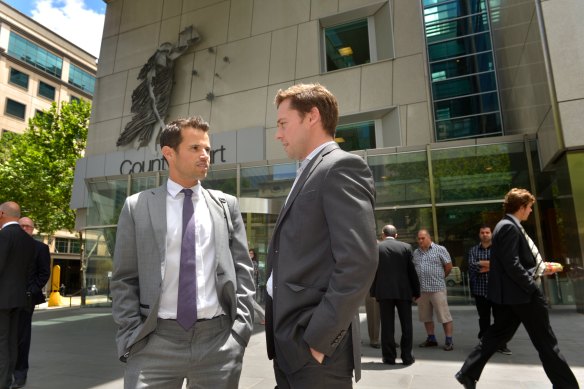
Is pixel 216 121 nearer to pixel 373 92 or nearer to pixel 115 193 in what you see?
pixel 115 193

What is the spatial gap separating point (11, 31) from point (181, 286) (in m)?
48.4

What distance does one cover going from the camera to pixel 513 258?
3781mm

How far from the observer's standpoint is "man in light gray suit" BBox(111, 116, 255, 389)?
6.73 feet

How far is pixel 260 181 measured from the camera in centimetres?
1407

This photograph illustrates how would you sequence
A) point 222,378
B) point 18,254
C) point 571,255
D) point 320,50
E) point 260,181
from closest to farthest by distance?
point 222,378
point 18,254
point 571,255
point 260,181
point 320,50

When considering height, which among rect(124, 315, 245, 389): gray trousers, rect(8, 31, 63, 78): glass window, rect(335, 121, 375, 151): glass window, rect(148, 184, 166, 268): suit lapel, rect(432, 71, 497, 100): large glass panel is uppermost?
rect(8, 31, 63, 78): glass window

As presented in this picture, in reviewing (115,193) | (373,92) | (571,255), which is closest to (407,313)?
(571,255)

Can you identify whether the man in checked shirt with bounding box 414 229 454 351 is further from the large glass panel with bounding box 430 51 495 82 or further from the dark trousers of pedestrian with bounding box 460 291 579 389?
the large glass panel with bounding box 430 51 495 82

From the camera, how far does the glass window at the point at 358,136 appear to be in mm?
14766

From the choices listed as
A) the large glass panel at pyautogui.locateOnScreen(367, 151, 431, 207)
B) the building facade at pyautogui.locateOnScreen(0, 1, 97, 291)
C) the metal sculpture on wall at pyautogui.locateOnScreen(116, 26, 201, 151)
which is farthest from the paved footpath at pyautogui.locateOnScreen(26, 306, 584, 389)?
the building facade at pyautogui.locateOnScreen(0, 1, 97, 291)

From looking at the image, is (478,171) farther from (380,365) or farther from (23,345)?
(23,345)

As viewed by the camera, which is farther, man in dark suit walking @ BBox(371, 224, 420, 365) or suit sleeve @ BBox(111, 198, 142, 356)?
man in dark suit walking @ BBox(371, 224, 420, 365)

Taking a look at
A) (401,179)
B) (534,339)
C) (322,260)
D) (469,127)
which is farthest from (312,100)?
(469,127)

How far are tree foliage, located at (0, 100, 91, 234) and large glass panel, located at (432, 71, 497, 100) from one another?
70.6 feet
